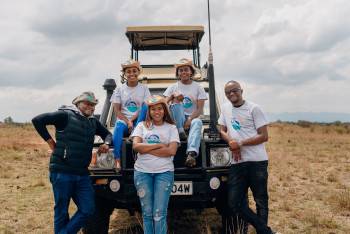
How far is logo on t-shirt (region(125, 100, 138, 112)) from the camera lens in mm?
5500

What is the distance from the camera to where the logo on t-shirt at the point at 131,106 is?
5500 millimetres

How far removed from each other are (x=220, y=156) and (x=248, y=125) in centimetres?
55

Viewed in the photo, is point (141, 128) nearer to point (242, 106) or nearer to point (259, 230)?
point (242, 106)

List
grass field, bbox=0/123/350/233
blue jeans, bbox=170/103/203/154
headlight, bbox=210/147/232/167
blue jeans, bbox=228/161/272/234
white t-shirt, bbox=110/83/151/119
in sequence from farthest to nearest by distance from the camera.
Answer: grass field, bbox=0/123/350/233 < white t-shirt, bbox=110/83/151/119 < headlight, bbox=210/147/232/167 < blue jeans, bbox=228/161/272/234 < blue jeans, bbox=170/103/203/154

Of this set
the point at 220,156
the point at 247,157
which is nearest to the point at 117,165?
the point at 220,156

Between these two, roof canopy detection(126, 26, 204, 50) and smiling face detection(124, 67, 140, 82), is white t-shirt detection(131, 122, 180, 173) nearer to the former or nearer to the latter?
smiling face detection(124, 67, 140, 82)

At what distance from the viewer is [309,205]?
24.9 ft

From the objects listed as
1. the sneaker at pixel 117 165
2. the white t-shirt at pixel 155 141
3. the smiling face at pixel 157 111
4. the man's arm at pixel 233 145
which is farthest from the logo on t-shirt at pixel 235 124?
the sneaker at pixel 117 165

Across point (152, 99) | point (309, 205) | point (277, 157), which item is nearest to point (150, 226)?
point (152, 99)

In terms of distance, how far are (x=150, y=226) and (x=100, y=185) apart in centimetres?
89

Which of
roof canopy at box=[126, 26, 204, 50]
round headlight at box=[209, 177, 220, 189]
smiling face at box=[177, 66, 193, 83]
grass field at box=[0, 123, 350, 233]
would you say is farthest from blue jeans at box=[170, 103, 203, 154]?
roof canopy at box=[126, 26, 204, 50]

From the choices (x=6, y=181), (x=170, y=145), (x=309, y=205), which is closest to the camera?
(x=170, y=145)

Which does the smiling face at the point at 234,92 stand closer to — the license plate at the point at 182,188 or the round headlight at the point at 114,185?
the license plate at the point at 182,188

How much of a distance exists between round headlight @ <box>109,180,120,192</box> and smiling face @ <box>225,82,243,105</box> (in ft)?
5.22
